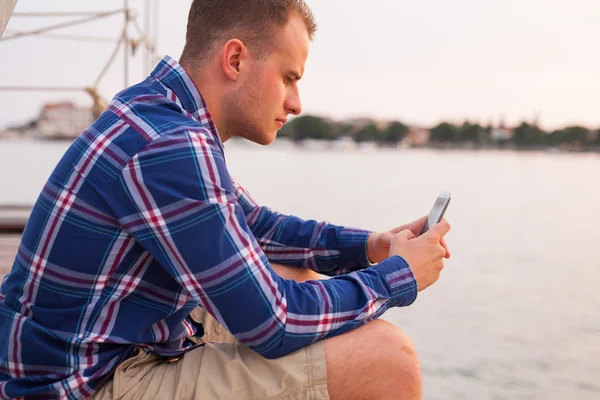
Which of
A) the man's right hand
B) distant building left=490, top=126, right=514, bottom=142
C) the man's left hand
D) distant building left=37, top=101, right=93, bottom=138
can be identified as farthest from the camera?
distant building left=490, top=126, right=514, bottom=142

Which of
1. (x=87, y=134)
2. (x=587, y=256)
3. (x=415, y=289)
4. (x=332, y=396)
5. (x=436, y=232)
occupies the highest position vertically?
(x=87, y=134)

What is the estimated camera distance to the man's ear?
4.94 ft

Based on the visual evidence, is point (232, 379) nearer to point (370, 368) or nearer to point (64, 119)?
point (370, 368)

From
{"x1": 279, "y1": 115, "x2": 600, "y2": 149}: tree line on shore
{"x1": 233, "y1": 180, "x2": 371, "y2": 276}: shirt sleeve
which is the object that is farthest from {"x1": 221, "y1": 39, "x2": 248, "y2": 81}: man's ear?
{"x1": 279, "y1": 115, "x2": 600, "y2": 149}: tree line on shore

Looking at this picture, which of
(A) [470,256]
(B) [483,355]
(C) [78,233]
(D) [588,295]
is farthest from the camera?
(A) [470,256]

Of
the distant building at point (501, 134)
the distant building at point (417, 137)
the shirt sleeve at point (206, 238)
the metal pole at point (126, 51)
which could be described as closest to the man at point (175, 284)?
the shirt sleeve at point (206, 238)

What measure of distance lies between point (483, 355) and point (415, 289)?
351 centimetres

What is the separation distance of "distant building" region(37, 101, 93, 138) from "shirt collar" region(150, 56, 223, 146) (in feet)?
17.6

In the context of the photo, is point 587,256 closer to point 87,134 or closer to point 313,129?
point 87,134

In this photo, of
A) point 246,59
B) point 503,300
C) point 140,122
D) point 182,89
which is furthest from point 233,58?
point 503,300

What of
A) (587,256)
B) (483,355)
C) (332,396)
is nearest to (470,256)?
(587,256)

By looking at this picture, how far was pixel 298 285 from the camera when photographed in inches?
54.5

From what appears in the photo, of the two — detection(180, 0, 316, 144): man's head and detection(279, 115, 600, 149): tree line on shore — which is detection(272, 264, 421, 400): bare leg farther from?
detection(279, 115, 600, 149): tree line on shore

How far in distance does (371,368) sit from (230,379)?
28 centimetres
